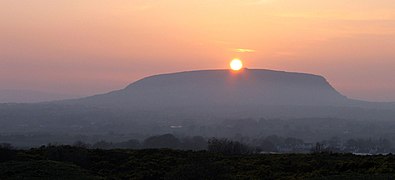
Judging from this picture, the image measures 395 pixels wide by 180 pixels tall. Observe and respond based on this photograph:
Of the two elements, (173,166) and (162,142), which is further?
(162,142)

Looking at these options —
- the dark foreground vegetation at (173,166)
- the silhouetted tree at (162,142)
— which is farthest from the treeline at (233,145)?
the dark foreground vegetation at (173,166)

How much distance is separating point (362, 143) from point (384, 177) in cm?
8597

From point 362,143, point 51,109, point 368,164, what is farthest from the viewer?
point 51,109

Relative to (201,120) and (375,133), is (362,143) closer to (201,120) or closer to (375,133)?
(375,133)

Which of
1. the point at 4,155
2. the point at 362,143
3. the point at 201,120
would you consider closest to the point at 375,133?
the point at 362,143

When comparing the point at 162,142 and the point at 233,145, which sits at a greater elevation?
the point at 162,142

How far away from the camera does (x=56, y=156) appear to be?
33656 millimetres

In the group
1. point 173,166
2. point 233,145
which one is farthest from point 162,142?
point 173,166

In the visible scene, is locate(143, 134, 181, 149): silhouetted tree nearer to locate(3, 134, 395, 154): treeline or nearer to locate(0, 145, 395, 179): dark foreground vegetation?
locate(3, 134, 395, 154): treeline

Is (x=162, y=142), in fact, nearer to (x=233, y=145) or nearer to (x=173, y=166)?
(x=233, y=145)

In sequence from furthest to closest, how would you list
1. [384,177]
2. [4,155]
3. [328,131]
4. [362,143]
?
[328,131]
[362,143]
[4,155]
[384,177]

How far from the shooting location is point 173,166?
106 feet

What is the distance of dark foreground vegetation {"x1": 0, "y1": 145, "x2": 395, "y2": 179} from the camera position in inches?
956

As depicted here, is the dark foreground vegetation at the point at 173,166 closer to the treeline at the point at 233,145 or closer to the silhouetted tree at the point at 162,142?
the treeline at the point at 233,145
